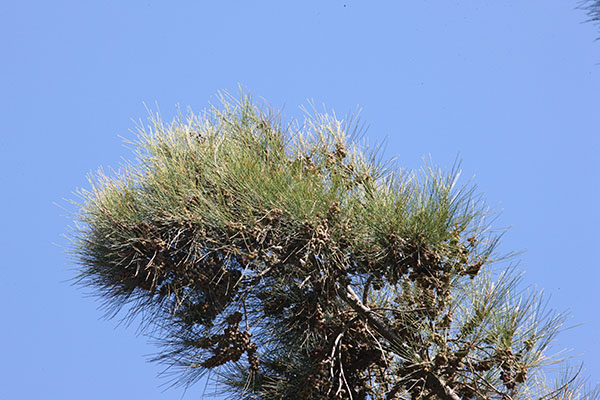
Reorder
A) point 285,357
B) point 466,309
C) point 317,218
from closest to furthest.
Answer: point 317,218
point 466,309
point 285,357

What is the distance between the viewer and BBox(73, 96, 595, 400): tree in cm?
265

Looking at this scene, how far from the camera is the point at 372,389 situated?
113 inches

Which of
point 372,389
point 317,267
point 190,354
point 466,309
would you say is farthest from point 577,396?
point 190,354

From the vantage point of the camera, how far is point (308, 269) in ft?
8.82

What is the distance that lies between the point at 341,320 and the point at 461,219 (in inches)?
19.0

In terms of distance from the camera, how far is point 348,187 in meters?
2.80

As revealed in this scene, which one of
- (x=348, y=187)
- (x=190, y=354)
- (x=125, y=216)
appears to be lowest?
(x=190, y=354)

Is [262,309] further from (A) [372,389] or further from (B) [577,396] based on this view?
(B) [577,396]

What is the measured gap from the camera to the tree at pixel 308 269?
265 cm

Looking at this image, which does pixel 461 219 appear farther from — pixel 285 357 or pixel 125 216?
pixel 125 216

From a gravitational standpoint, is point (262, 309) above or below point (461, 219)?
below

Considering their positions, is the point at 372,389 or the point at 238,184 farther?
the point at 372,389

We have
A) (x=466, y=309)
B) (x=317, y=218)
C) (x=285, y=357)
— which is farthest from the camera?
(x=285, y=357)

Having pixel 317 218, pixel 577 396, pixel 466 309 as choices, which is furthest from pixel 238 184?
pixel 577 396
